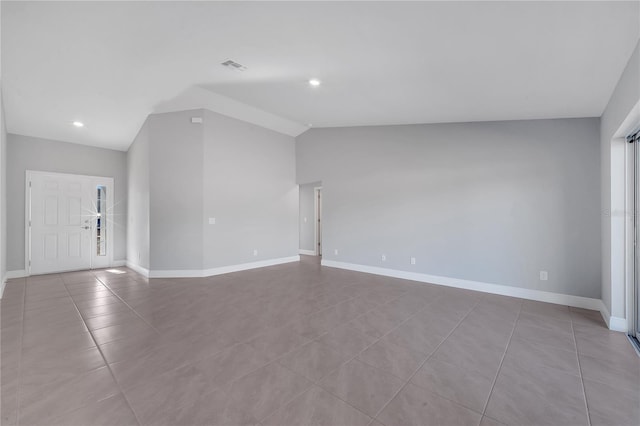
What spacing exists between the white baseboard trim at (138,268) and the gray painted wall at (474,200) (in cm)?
371

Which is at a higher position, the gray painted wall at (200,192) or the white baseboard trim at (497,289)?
the gray painted wall at (200,192)

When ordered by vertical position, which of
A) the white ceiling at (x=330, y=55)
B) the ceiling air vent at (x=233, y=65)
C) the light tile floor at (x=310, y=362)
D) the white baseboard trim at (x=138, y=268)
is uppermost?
Answer: the ceiling air vent at (x=233, y=65)

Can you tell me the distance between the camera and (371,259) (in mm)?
5645

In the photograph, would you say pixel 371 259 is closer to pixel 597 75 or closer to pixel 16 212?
pixel 597 75

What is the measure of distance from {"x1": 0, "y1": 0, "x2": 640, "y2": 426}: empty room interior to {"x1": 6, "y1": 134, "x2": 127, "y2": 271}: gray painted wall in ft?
0.13

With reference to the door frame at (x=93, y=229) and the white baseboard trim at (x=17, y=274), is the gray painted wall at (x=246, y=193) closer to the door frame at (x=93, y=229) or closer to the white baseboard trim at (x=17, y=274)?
the door frame at (x=93, y=229)

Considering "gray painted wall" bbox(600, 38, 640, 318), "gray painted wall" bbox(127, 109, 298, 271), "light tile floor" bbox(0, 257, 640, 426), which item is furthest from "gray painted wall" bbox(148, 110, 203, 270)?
"gray painted wall" bbox(600, 38, 640, 318)

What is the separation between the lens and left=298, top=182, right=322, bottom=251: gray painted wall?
830 centimetres

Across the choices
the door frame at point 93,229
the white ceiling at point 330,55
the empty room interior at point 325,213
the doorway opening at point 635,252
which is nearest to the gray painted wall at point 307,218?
the empty room interior at point 325,213

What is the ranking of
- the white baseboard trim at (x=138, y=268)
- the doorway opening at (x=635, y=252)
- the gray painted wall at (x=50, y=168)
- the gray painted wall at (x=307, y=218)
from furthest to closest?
the gray painted wall at (x=307, y=218) → the gray painted wall at (x=50, y=168) → the white baseboard trim at (x=138, y=268) → the doorway opening at (x=635, y=252)

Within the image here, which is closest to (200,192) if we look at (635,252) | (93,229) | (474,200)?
(93,229)

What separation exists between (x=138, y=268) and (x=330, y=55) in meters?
5.58

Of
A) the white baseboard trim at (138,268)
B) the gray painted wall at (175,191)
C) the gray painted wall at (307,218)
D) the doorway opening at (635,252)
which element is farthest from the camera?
the gray painted wall at (307,218)

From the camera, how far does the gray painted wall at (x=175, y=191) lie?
16.7 feet
